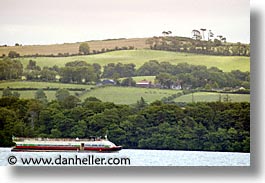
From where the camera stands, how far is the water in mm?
3016

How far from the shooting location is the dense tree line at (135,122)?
306 cm

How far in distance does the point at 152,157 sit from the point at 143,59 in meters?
0.34

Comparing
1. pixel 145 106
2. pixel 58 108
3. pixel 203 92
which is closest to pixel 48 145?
pixel 58 108

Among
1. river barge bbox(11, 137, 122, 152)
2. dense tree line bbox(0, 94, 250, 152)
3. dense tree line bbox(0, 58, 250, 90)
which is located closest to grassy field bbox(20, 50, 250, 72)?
dense tree line bbox(0, 58, 250, 90)

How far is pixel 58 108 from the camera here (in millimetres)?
3070

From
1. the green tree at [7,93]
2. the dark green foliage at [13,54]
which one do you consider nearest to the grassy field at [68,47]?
the dark green foliage at [13,54]

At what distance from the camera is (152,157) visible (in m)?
3.05

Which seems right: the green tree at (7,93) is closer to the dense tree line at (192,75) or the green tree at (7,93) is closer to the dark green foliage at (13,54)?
the dark green foliage at (13,54)

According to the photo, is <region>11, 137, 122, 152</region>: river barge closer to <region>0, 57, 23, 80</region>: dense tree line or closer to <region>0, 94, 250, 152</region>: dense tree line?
<region>0, 94, 250, 152</region>: dense tree line

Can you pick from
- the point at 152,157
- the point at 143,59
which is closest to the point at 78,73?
the point at 143,59

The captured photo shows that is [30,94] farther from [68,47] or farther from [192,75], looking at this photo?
[192,75]

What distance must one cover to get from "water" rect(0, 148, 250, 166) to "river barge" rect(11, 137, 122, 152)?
16 mm

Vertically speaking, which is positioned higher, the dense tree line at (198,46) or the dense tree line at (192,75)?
the dense tree line at (198,46)

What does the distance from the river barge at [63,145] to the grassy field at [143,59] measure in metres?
0.26
